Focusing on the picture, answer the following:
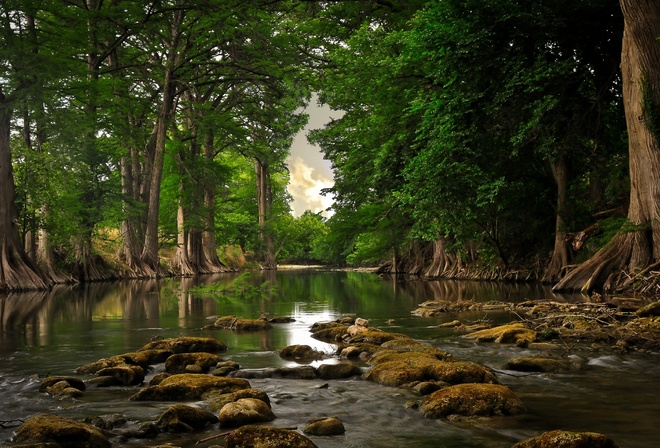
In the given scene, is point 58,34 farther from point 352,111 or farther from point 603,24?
point 603,24

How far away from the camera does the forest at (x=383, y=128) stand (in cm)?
1602

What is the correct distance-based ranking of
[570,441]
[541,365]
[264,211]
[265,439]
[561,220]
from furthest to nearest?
[264,211] → [561,220] → [541,365] → [265,439] → [570,441]

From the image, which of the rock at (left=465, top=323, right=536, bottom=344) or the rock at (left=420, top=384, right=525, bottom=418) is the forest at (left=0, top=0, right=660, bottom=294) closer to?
the rock at (left=465, top=323, right=536, bottom=344)

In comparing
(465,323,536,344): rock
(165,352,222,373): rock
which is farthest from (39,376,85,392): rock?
(465,323,536,344): rock

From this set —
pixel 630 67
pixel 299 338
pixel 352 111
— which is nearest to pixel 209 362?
pixel 299 338

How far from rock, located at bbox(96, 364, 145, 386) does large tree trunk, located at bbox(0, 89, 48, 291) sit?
605 inches

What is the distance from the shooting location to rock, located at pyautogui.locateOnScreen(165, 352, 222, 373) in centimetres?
716

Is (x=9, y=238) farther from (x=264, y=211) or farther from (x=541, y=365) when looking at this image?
(x=264, y=211)

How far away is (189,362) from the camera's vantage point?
288 inches

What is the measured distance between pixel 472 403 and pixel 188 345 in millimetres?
4655

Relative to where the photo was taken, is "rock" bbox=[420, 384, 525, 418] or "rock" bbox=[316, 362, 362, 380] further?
"rock" bbox=[316, 362, 362, 380]

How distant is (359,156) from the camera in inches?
1011

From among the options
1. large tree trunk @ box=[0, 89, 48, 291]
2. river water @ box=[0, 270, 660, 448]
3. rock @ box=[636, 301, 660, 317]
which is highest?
large tree trunk @ box=[0, 89, 48, 291]

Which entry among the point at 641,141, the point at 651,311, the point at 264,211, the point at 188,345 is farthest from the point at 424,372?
the point at 264,211
